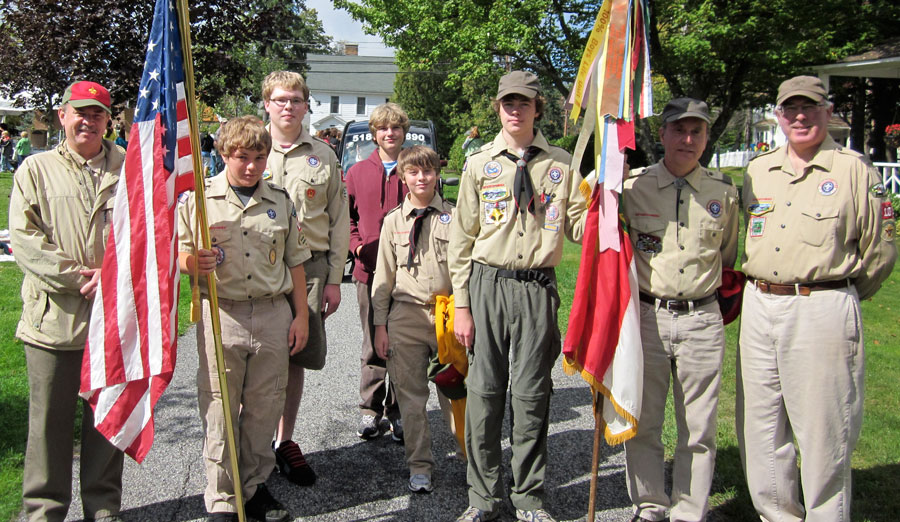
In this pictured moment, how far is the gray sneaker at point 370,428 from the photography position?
4.88m

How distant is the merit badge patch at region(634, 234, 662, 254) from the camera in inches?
143

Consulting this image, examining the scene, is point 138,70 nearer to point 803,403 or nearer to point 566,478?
point 566,478

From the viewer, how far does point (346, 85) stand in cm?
6506

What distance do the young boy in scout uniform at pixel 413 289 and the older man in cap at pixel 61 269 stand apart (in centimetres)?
157

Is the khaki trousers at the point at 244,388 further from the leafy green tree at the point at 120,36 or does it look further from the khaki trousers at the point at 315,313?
the leafy green tree at the point at 120,36

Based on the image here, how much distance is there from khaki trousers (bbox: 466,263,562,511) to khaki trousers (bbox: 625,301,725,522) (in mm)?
491

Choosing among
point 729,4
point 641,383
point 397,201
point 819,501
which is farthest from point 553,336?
point 729,4

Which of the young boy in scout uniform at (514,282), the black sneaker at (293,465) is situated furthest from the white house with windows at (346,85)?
the young boy in scout uniform at (514,282)

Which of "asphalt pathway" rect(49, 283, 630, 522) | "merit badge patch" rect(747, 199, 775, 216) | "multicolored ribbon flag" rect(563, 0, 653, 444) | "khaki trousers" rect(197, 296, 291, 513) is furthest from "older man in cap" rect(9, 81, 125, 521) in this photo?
"merit badge patch" rect(747, 199, 775, 216)

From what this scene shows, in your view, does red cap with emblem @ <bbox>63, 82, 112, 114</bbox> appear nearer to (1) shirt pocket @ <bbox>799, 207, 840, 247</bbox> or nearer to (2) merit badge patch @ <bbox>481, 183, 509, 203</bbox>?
(2) merit badge patch @ <bbox>481, 183, 509, 203</bbox>

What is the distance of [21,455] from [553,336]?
3.33 metres

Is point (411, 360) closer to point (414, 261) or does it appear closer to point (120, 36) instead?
point (414, 261)

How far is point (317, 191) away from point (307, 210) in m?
0.13

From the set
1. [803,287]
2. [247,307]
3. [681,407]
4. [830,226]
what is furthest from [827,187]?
[247,307]
